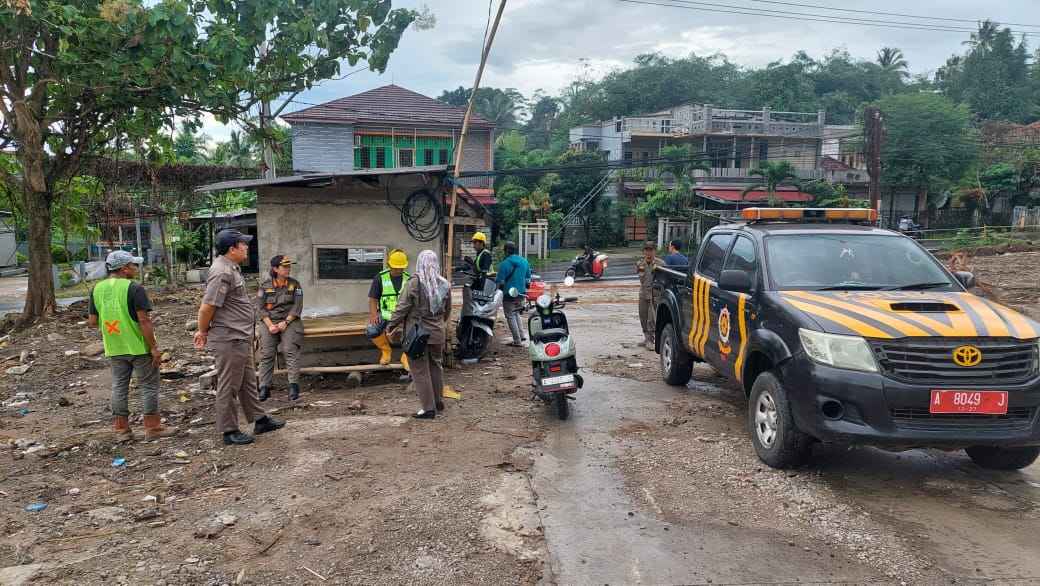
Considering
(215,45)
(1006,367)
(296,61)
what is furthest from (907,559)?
(296,61)

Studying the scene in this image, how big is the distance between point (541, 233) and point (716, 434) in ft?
85.8

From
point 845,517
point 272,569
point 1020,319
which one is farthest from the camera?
point 1020,319

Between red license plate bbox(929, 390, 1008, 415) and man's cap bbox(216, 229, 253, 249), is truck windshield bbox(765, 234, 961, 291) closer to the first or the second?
red license plate bbox(929, 390, 1008, 415)

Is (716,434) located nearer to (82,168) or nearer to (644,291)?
(644,291)

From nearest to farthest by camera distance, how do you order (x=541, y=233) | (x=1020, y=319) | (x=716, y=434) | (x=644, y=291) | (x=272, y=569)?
(x=272, y=569), (x=1020, y=319), (x=716, y=434), (x=644, y=291), (x=541, y=233)

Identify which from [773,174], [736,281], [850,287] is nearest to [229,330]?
[736,281]

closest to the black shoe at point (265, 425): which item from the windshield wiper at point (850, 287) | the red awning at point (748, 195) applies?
the windshield wiper at point (850, 287)

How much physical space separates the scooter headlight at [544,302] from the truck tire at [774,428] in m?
2.10

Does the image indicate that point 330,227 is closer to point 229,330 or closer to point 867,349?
point 229,330

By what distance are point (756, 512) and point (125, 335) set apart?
17.2 ft

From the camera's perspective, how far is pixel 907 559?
3707 mm

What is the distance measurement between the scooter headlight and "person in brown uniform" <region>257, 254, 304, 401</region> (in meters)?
2.64

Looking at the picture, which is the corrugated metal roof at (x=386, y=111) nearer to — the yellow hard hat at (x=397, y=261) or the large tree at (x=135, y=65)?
the large tree at (x=135, y=65)

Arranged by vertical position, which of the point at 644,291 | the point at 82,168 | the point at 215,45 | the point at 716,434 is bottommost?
the point at 716,434
